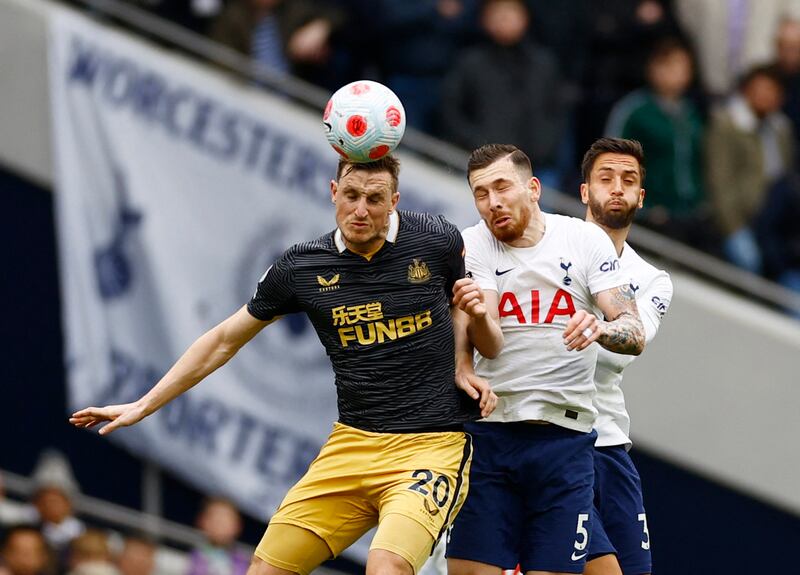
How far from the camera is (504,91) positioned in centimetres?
1349

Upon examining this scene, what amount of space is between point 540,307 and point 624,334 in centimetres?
55

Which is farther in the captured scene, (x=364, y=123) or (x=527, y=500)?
(x=527, y=500)

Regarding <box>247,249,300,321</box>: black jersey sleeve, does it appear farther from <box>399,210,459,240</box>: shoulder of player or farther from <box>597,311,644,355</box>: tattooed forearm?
<box>597,311,644,355</box>: tattooed forearm

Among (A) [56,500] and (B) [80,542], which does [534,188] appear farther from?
(A) [56,500]

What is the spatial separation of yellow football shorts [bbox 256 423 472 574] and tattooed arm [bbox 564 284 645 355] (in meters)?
0.83

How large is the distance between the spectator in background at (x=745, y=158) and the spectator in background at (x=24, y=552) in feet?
20.3

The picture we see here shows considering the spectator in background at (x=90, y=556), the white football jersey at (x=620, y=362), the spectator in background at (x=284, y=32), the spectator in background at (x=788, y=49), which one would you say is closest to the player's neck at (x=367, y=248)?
the white football jersey at (x=620, y=362)

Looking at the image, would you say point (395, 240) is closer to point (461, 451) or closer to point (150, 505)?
point (461, 451)

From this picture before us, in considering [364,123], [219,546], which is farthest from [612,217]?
[219,546]

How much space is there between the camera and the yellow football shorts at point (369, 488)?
7.74 meters

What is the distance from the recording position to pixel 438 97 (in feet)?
45.3

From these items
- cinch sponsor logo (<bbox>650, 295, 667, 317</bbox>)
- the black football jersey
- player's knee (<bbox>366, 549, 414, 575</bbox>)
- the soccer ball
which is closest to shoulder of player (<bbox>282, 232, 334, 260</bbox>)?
the black football jersey

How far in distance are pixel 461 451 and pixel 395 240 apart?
103 cm

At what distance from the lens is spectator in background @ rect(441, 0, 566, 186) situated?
44.0ft
